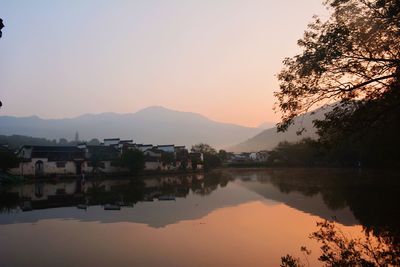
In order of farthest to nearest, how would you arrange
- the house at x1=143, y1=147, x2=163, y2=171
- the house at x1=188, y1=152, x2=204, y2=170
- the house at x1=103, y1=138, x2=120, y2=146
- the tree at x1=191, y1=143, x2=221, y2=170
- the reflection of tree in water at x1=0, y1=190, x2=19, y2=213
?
1. the tree at x1=191, y1=143, x2=221, y2=170
2. the house at x1=188, y1=152, x2=204, y2=170
3. the house at x1=103, y1=138, x2=120, y2=146
4. the house at x1=143, y1=147, x2=163, y2=171
5. the reflection of tree in water at x1=0, y1=190, x2=19, y2=213

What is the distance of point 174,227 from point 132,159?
132 feet

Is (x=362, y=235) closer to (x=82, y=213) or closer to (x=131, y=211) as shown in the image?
(x=131, y=211)

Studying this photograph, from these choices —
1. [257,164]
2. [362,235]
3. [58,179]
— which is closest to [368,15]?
[362,235]

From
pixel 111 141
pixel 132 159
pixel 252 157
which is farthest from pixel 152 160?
pixel 252 157

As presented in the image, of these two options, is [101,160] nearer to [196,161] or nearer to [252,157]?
[196,161]

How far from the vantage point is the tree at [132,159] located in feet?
183

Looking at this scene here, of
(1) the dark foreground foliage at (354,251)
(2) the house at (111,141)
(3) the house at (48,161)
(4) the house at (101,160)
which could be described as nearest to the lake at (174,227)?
(1) the dark foreground foliage at (354,251)

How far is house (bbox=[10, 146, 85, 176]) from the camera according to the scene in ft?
160

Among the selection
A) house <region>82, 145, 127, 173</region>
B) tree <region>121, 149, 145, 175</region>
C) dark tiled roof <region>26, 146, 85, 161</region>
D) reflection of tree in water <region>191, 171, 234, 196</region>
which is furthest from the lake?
house <region>82, 145, 127, 173</region>

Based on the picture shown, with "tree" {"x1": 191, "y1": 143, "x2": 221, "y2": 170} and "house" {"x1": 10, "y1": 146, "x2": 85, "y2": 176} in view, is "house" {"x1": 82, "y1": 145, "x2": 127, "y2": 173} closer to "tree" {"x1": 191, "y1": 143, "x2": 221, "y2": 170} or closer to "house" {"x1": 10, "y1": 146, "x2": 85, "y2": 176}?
"house" {"x1": 10, "y1": 146, "x2": 85, "y2": 176}

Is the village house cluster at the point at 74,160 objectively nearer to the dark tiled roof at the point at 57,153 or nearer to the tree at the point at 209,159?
the dark tiled roof at the point at 57,153

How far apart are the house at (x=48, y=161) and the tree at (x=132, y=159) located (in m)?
5.38

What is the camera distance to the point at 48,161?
5138 cm

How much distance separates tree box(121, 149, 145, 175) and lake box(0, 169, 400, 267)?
93.6ft
